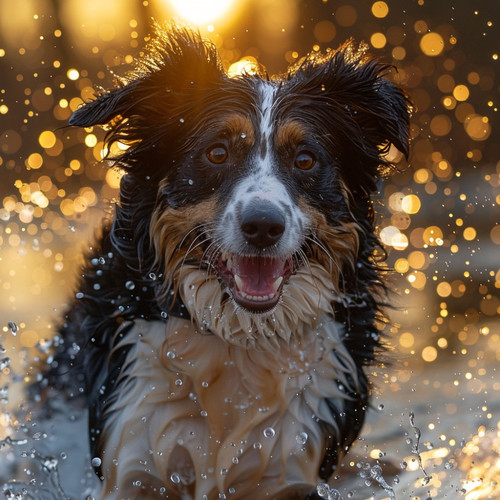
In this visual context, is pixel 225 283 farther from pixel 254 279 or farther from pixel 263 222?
pixel 263 222

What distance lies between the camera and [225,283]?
3.06 meters

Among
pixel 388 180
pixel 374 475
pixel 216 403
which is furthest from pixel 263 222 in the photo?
pixel 388 180

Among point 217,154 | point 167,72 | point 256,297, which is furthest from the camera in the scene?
point 167,72

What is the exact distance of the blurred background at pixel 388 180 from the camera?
25.2ft

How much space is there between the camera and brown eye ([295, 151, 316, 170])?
3059 millimetres

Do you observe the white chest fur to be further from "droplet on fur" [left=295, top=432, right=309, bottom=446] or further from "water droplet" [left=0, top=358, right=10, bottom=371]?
"water droplet" [left=0, top=358, right=10, bottom=371]

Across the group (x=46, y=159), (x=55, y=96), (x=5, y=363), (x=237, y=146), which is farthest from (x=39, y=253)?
(x=237, y=146)

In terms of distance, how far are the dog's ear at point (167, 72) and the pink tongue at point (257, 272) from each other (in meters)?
0.77

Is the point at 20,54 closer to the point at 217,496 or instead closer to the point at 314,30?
the point at 314,30

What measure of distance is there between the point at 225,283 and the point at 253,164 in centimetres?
47

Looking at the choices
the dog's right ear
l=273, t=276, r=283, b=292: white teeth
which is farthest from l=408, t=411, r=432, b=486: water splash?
the dog's right ear

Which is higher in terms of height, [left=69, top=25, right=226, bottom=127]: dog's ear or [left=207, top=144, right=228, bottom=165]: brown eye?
[left=69, top=25, right=226, bottom=127]: dog's ear

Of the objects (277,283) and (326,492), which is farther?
(326,492)

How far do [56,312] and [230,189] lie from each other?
1.41 metres
